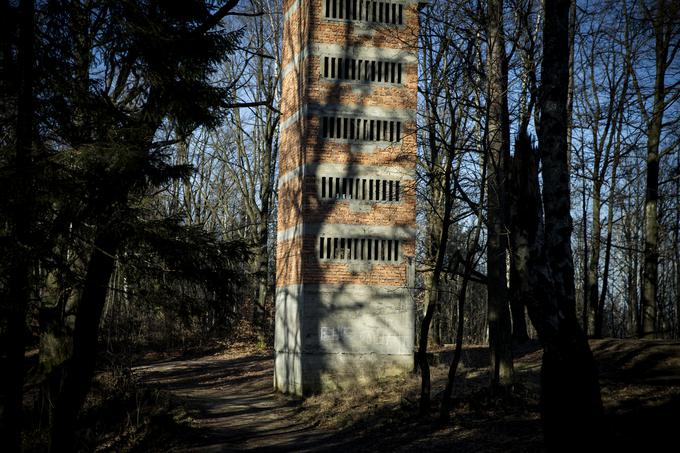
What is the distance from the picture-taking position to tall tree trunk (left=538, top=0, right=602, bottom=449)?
28.2 feet

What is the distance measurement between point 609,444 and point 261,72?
106ft

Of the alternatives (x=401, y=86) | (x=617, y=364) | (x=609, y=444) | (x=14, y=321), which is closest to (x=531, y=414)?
(x=609, y=444)

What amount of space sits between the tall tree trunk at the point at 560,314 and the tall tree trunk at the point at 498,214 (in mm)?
4012

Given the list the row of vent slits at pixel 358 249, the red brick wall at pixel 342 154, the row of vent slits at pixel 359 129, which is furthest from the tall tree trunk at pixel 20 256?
the row of vent slits at pixel 359 129

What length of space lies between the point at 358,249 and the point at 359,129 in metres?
3.77

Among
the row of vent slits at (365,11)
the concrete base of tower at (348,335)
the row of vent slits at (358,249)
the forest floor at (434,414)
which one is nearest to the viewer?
the forest floor at (434,414)

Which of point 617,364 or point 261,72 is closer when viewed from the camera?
point 617,364

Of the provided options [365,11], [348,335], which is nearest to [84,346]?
[348,335]

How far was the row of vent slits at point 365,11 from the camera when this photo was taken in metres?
21.5

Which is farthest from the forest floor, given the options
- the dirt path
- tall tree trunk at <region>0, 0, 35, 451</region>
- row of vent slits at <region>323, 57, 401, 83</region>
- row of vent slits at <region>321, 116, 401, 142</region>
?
row of vent slits at <region>323, 57, 401, 83</region>

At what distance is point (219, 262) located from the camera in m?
15.5

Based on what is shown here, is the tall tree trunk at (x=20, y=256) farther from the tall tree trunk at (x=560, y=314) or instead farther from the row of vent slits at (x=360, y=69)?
the row of vent slits at (x=360, y=69)

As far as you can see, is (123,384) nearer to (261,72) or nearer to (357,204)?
(357,204)

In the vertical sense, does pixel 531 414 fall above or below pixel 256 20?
below
